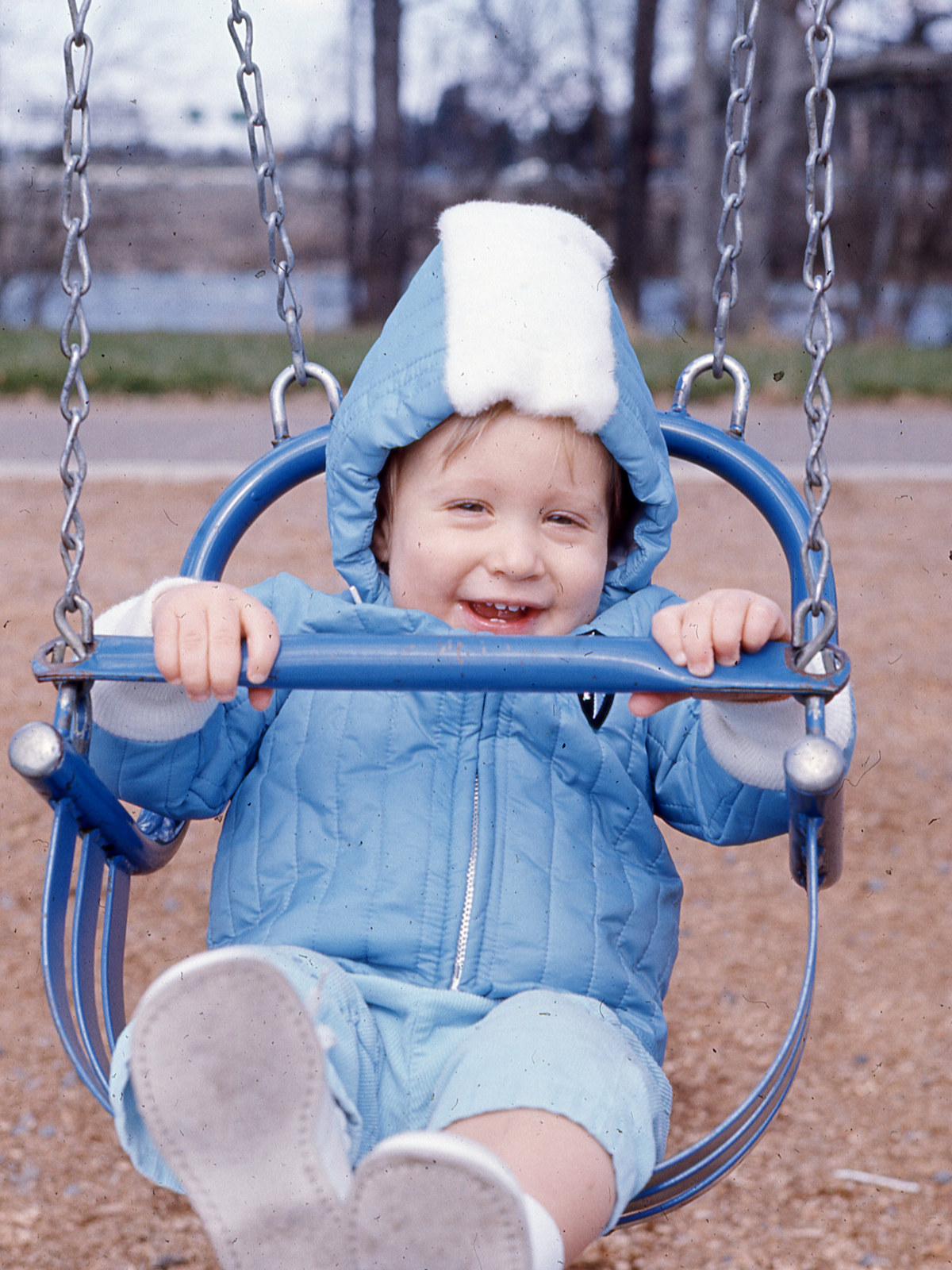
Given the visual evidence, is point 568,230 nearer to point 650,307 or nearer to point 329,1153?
point 329,1153

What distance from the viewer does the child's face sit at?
131 centimetres

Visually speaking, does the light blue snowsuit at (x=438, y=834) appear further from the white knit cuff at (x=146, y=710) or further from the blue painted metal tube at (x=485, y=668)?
the blue painted metal tube at (x=485, y=668)

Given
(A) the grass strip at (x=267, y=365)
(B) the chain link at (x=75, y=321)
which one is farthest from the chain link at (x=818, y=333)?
(A) the grass strip at (x=267, y=365)

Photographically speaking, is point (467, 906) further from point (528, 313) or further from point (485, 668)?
point (528, 313)

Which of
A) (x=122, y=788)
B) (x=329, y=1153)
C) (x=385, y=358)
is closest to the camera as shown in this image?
(x=329, y=1153)

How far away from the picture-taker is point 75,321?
121 cm

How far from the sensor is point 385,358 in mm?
1399

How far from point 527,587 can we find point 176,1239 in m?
0.79

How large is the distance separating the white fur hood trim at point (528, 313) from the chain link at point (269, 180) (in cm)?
18

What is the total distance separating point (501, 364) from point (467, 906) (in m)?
0.47

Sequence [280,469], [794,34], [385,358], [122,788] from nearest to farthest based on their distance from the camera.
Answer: [122,788] < [385,358] < [280,469] < [794,34]

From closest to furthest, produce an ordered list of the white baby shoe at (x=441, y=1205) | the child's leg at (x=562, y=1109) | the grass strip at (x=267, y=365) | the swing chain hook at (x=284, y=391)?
the white baby shoe at (x=441, y=1205) → the child's leg at (x=562, y=1109) → the swing chain hook at (x=284, y=391) → the grass strip at (x=267, y=365)

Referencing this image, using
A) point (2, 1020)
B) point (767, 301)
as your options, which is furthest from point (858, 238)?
point (2, 1020)

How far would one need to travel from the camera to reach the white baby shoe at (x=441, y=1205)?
0.91 meters
